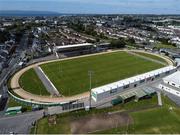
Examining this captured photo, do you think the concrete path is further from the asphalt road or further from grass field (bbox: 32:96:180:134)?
grass field (bbox: 32:96:180:134)

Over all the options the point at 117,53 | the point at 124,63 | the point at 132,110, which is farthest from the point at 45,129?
the point at 117,53

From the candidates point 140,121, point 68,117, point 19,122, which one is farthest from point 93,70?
point 19,122

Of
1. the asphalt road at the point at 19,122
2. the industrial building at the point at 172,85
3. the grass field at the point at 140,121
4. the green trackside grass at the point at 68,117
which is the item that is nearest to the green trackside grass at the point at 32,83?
the asphalt road at the point at 19,122

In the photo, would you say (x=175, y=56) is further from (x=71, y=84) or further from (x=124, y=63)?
(x=71, y=84)

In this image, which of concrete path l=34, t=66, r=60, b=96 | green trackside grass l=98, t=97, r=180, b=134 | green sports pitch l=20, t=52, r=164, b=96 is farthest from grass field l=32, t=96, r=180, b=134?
concrete path l=34, t=66, r=60, b=96

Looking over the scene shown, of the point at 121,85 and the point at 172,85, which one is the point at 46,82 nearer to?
the point at 121,85

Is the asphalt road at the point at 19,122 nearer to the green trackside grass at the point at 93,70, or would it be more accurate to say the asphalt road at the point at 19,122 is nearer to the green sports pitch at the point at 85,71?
the green sports pitch at the point at 85,71
